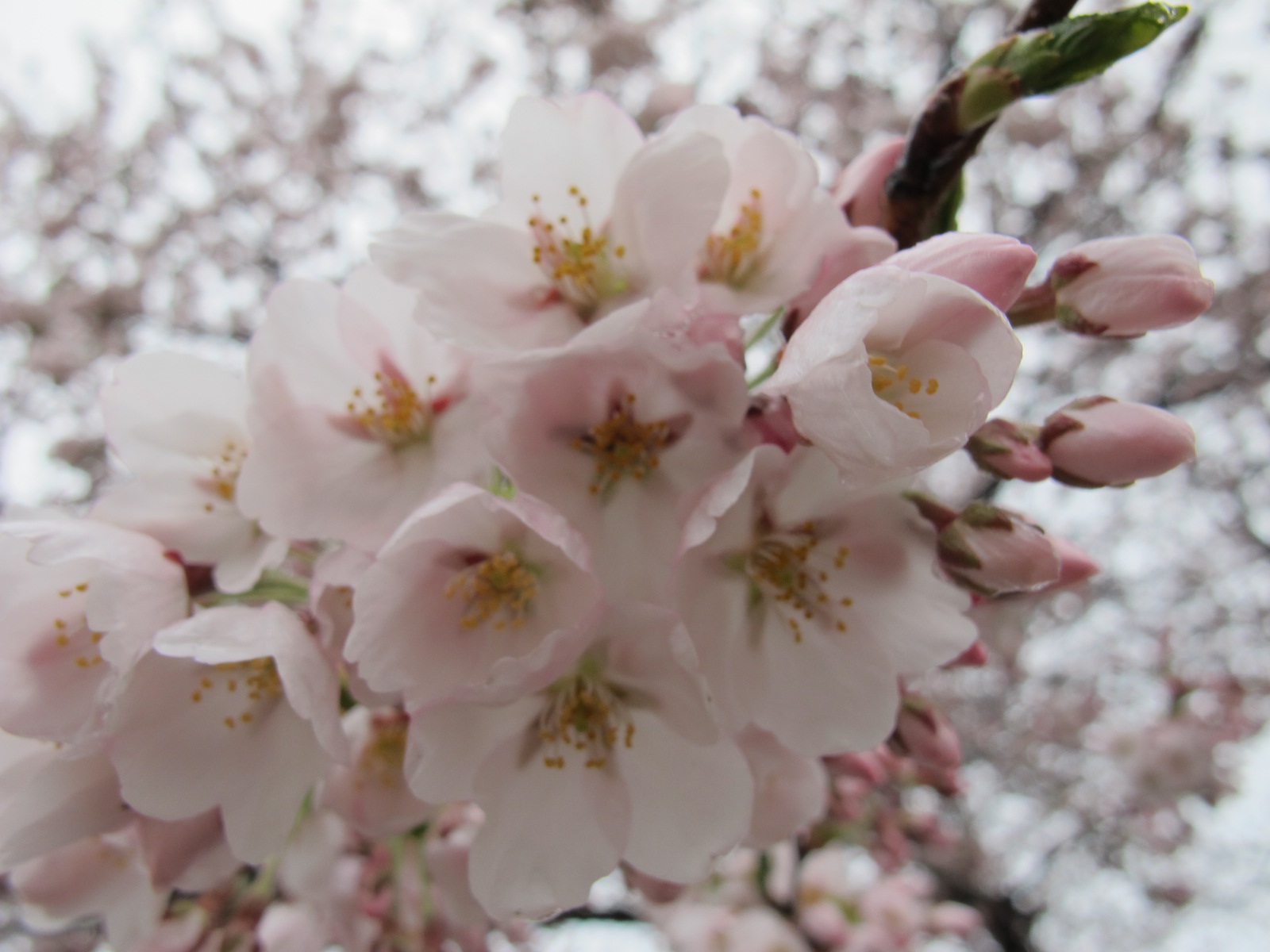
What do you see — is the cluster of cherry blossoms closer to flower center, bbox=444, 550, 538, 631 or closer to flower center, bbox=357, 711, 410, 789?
flower center, bbox=444, 550, 538, 631

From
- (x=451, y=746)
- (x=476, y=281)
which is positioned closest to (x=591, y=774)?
(x=451, y=746)

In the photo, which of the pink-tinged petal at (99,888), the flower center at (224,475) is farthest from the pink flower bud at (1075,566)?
the pink-tinged petal at (99,888)

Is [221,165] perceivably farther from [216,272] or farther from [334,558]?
[334,558]

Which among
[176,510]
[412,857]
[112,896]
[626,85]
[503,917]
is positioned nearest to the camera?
[503,917]

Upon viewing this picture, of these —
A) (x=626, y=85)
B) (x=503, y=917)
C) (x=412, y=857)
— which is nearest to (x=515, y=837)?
(x=503, y=917)

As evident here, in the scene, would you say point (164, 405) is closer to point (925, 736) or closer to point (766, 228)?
point (766, 228)

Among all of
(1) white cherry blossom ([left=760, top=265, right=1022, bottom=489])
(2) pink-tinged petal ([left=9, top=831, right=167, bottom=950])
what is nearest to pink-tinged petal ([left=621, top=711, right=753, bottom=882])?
(1) white cherry blossom ([left=760, top=265, right=1022, bottom=489])
